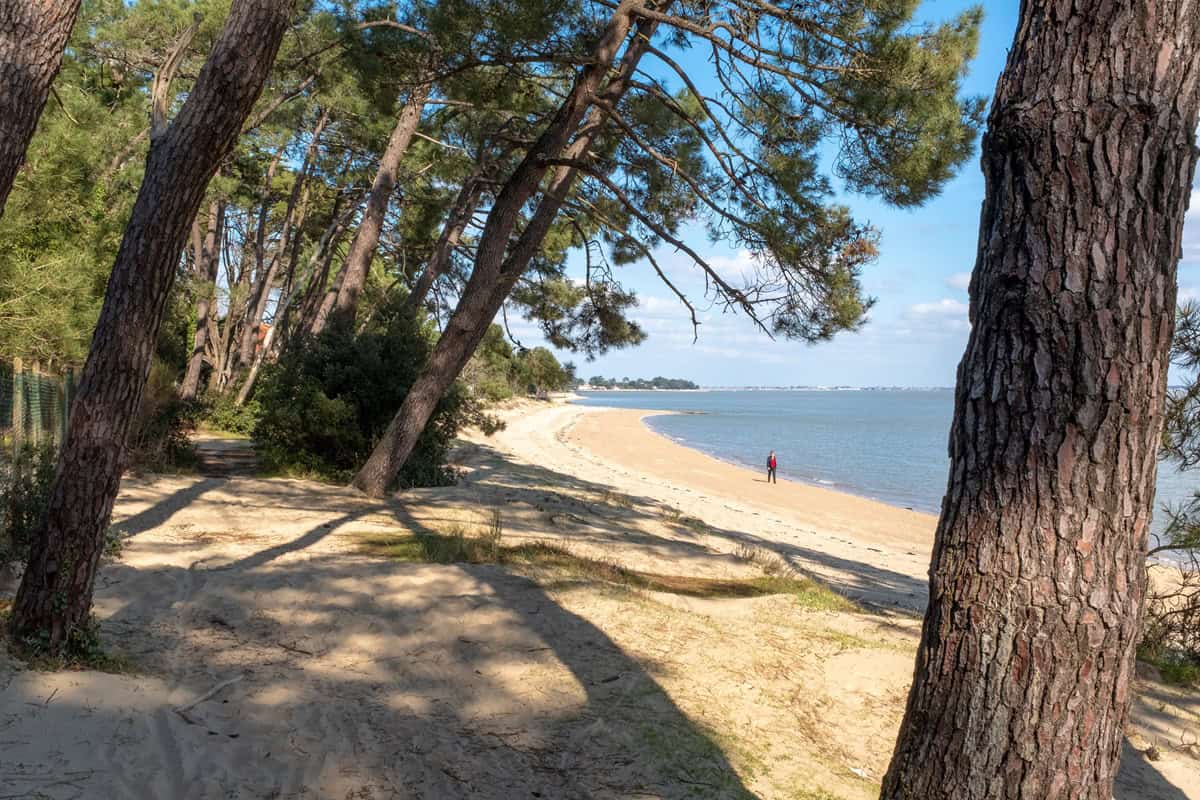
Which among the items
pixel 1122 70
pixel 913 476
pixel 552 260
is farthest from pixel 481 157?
pixel 913 476

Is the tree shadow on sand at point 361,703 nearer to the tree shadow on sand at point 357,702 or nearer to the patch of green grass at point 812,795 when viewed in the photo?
the tree shadow on sand at point 357,702

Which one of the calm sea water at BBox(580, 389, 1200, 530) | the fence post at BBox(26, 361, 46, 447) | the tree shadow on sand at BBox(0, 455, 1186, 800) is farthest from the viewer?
the calm sea water at BBox(580, 389, 1200, 530)

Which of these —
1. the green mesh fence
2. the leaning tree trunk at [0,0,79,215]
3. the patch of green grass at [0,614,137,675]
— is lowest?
the patch of green grass at [0,614,137,675]

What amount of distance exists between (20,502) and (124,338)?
1778 mm

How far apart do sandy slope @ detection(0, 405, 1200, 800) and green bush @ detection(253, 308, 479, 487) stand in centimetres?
339

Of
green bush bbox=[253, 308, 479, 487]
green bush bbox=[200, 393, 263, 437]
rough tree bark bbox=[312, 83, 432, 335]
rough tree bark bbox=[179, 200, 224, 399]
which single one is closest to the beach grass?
green bush bbox=[253, 308, 479, 487]

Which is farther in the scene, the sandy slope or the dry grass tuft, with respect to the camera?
the dry grass tuft

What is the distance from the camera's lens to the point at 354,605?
16.5 feet

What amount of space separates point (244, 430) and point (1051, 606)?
1742cm

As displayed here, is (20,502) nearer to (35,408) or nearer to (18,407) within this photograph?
(18,407)

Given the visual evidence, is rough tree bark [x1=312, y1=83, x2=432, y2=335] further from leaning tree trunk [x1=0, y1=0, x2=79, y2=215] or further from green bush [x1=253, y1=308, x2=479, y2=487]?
leaning tree trunk [x1=0, y1=0, x2=79, y2=215]

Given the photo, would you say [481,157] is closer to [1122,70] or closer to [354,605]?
[354,605]

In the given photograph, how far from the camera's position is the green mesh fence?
581 cm

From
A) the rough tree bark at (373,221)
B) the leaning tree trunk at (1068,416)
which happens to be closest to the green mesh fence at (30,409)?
the rough tree bark at (373,221)
